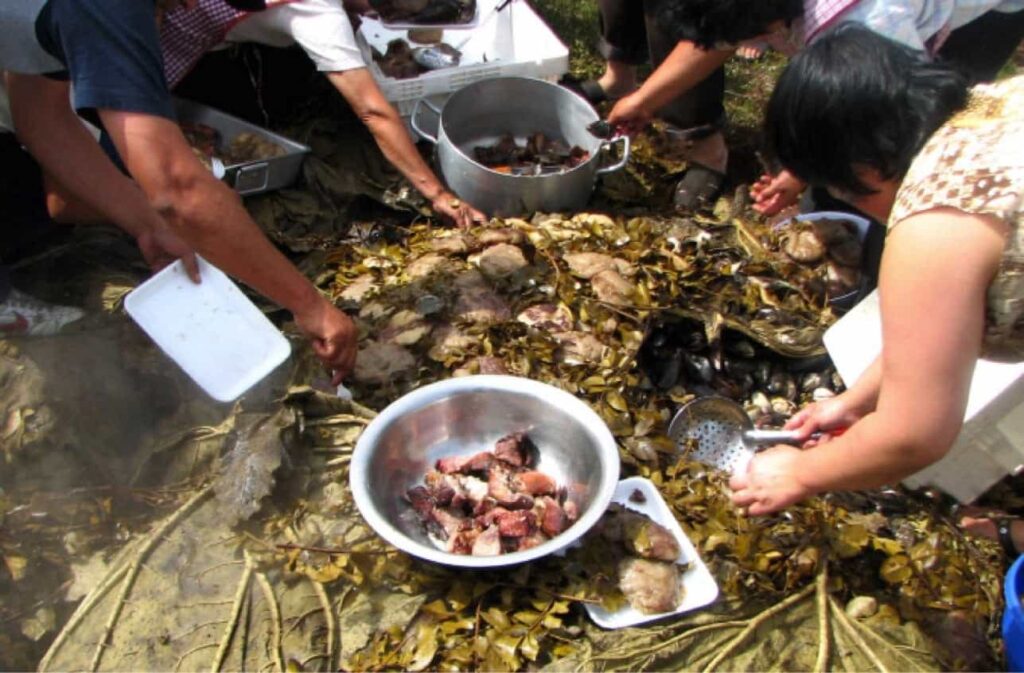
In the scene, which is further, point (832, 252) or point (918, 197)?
point (832, 252)

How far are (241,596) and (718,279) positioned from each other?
2.22 m

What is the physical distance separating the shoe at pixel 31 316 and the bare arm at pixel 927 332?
9.55ft

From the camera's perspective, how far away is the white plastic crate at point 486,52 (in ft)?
13.2

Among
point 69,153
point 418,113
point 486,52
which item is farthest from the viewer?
point 486,52

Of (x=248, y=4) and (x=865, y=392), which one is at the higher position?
(x=248, y=4)

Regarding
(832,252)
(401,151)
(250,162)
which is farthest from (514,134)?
(832,252)

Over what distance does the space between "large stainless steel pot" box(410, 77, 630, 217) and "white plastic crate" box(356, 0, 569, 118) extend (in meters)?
0.14

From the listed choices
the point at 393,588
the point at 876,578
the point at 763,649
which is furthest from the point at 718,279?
the point at 393,588

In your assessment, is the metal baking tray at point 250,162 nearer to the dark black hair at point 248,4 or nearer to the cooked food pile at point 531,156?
the cooked food pile at point 531,156

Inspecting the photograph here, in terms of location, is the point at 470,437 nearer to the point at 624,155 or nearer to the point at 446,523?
the point at 446,523

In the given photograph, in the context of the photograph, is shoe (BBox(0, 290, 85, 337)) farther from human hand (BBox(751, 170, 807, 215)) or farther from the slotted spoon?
human hand (BBox(751, 170, 807, 215))

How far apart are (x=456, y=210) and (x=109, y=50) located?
5.91 feet

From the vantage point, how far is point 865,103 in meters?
1.63

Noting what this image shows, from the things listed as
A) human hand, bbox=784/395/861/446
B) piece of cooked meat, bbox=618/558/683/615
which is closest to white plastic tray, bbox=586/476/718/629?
piece of cooked meat, bbox=618/558/683/615
